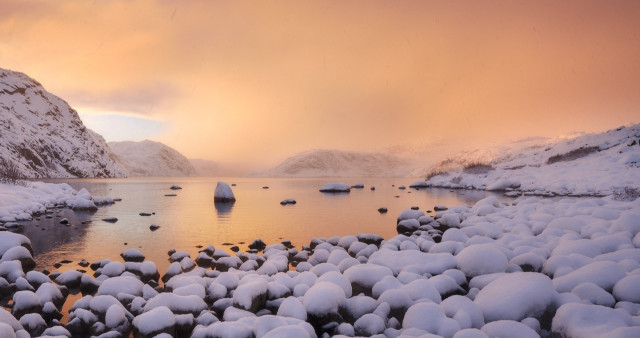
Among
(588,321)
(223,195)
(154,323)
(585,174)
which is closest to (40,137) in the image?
(223,195)

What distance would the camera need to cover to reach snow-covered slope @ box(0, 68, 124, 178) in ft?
447

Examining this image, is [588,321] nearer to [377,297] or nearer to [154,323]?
[377,297]

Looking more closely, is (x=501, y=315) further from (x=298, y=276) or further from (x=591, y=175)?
(x=591, y=175)

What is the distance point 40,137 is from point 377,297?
644ft

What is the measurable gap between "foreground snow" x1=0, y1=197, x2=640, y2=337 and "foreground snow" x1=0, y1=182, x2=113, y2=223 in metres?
12.9

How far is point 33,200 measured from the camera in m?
24.8

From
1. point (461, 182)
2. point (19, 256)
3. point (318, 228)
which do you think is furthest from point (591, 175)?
point (19, 256)

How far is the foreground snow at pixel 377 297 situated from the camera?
5.76m

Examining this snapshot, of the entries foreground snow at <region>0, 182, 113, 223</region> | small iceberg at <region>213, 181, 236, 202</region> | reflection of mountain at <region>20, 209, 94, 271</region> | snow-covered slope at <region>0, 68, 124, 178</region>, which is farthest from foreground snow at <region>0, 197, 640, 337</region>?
snow-covered slope at <region>0, 68, 124, 178</region>

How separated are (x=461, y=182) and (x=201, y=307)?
61062 millimetres

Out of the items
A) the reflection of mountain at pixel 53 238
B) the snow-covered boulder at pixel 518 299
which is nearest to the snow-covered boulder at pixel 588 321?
the snow-covered boulder at pixel 518 299

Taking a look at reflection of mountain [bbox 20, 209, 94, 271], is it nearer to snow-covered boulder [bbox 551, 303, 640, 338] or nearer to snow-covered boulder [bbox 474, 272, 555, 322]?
snow-covered boulder [bbox 474, 272, 555, 322]

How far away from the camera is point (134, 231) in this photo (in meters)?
18.1

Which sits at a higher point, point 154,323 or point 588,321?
point 588,321
